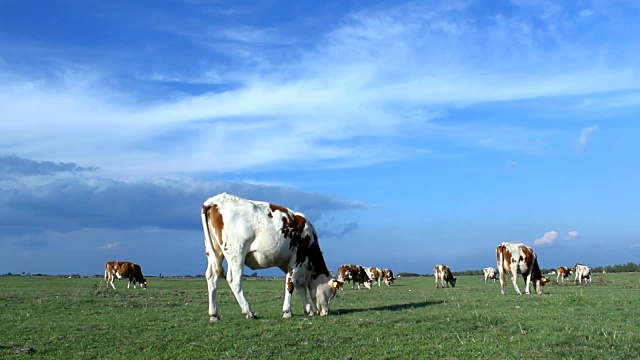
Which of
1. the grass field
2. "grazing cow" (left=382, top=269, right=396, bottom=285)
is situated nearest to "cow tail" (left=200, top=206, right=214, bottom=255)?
the grass field

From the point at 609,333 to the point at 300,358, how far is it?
713cm

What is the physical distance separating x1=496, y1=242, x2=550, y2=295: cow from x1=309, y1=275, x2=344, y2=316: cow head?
15.5m

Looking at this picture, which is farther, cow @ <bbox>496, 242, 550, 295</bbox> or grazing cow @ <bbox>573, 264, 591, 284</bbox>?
grazing cow @ <bbox>573, 264, 591, 284</bbox>

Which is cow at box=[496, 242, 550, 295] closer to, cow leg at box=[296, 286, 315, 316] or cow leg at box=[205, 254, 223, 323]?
cow leg at box=[296, 286, 315, 316]

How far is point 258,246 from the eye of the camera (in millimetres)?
17484

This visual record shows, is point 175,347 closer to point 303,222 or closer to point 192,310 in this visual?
point 303,222

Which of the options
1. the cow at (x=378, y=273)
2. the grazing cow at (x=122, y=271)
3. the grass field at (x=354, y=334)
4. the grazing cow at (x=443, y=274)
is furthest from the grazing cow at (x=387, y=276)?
the grass field at (x=354, y=334)

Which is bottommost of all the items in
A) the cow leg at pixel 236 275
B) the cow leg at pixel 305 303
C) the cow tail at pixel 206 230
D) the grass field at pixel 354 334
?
the grass field at pixel 354 334

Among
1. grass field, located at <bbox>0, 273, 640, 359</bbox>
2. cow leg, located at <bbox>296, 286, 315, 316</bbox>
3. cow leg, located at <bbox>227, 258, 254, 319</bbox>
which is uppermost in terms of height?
cow leg, located at <bbox>227, 258, 254, 319</bbox>

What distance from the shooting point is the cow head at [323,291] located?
18.7m

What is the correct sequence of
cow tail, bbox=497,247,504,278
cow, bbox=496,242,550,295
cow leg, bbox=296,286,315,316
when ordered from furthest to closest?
cow tail, bbox=497,247,504,278 < cow, bbox=496,242,550,295 < cow leg, bbox=296,286,315,316

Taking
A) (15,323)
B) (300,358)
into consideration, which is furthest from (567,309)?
(15,323)

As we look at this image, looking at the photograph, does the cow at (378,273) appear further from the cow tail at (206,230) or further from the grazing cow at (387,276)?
the cow tail at (206,230)

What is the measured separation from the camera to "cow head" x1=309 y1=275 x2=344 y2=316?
61.4 feet
